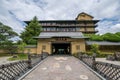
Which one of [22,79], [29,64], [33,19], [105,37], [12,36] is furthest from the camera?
[33,19]

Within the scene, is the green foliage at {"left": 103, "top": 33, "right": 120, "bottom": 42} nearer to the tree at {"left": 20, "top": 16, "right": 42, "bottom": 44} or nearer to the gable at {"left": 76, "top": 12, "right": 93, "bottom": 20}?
the tree at {"left": 20, "top": 16, "right": 42, "bottom": 44}

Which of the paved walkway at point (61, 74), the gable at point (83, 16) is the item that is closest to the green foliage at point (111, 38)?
the gable at point (83, 16)

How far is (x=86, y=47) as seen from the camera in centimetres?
3231

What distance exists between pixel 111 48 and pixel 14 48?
23.1m

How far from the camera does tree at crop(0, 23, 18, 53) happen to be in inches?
1261

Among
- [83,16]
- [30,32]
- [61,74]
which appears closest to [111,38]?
[30,32]

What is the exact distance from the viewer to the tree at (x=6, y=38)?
3203 centimetres

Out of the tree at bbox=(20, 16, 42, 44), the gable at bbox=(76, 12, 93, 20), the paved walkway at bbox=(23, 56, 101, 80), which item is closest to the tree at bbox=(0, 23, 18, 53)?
the tree at bbox=(20, 16, 42, 44)

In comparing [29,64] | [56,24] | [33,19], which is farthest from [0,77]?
[56,24]

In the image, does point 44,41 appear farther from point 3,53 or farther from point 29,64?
point 29,64

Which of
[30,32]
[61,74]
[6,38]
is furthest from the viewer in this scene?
[30,32]

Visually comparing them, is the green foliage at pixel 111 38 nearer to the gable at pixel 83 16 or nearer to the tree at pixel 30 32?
the tree at pixel 30 32

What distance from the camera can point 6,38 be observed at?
108ft

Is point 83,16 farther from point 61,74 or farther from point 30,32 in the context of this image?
point 61,74
